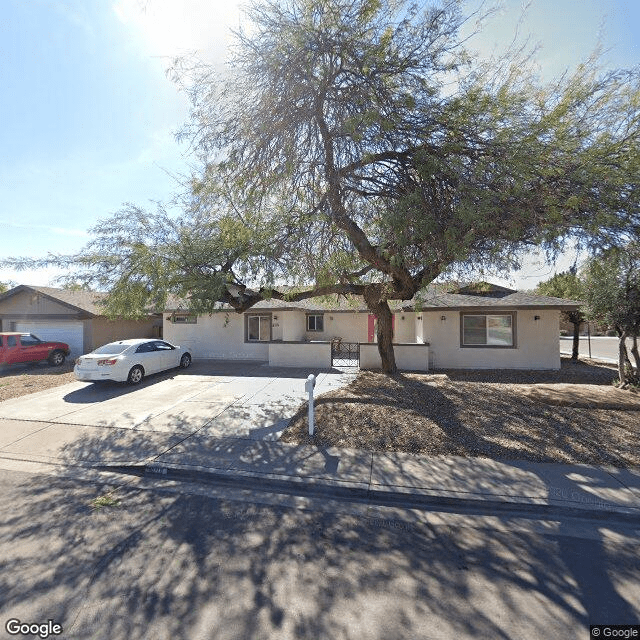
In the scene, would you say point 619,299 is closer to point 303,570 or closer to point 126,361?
point 303,570

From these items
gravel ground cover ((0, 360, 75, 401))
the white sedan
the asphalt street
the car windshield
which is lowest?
the asphalt street

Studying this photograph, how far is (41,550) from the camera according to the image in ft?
11.2

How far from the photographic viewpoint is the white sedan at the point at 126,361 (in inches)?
412

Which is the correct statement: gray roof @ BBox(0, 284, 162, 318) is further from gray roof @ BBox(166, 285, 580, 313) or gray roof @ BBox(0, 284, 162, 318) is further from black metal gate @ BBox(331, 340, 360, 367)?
black metal gate @ BBox(331, 340, 360, 367)

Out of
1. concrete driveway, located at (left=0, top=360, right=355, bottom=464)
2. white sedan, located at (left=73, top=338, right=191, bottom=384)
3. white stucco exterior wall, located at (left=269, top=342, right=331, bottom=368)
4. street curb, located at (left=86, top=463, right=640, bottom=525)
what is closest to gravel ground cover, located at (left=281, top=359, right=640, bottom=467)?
concrete driveway, located at (left=0, top=360, right=355, bottom=464)

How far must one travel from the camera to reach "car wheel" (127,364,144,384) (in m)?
11.2

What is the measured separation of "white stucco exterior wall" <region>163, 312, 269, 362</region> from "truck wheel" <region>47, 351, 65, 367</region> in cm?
489

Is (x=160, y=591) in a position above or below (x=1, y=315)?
below

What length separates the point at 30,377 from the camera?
41.8 ft

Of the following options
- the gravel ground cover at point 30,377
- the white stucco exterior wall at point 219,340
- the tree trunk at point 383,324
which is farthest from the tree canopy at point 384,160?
the white stucco exterior wall at point 219,340

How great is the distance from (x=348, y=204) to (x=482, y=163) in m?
3.20

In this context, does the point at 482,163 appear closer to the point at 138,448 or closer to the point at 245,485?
the point at 245,485

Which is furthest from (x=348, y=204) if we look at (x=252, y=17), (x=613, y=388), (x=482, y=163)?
(x=613, y=388)

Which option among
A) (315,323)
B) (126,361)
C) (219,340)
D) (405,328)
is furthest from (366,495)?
(315,323)
